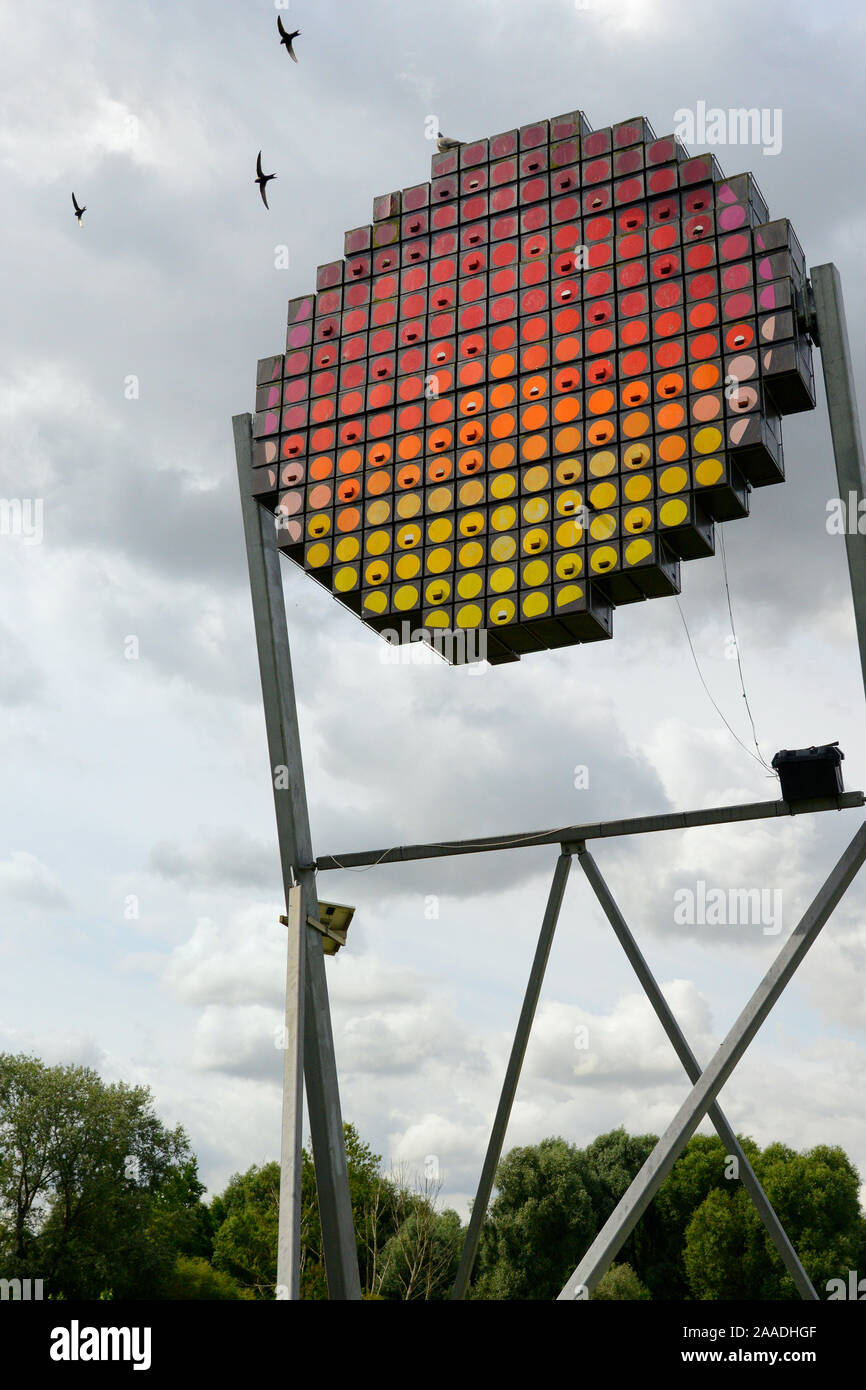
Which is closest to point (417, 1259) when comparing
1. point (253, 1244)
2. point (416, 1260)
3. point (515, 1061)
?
point (416, 1260)

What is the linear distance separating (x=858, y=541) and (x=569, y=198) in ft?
17.2

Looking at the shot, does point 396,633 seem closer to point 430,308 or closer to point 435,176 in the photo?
point 430,308

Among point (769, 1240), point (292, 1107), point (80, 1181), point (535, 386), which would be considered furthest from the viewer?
point (769, 1240)

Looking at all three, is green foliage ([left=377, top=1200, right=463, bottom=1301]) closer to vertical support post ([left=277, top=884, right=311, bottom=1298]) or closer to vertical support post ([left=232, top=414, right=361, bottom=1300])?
vertical support post ([left=232, top=414, right=361, bottom=1300])

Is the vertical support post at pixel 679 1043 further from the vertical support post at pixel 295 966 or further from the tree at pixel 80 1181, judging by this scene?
the tree at pixel 80 1181

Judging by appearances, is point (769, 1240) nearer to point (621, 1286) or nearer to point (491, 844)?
point (621, 1286)

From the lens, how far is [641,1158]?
40000mm

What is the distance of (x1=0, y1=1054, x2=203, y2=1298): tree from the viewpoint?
3216cm

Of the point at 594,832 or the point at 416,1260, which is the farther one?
the point at 416,1260

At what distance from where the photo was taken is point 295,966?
13898mm

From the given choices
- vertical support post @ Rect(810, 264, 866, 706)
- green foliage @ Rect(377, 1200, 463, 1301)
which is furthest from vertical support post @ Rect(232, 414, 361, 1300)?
green foliage @ Rect(377, 1200, 463, 1301)

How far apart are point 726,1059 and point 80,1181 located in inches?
1007

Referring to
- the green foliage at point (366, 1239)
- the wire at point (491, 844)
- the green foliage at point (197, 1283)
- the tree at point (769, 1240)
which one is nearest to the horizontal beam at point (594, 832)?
the wire at point (491, 844)
